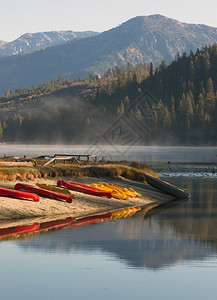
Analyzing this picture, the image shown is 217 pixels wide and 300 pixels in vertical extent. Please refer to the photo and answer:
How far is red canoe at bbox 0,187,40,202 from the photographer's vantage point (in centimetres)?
3388

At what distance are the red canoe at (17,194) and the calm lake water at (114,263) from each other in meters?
5.32

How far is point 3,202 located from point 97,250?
10.4 metres

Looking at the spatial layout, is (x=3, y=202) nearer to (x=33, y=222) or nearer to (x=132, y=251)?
(x=33, y=222)

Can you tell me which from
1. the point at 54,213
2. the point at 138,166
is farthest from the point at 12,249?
the point at 138,166

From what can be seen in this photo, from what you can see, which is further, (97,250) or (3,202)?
(3,202)

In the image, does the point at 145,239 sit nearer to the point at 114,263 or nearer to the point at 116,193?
the point at 114,263

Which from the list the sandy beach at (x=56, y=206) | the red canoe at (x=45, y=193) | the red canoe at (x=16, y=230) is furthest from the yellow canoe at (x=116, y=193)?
the red canoe at (x=16, y=230)

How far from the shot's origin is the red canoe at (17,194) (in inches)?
1334

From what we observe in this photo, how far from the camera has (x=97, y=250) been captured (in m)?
23.7

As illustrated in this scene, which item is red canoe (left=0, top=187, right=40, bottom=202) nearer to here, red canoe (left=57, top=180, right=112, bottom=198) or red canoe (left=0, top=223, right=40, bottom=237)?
red canoe (left=0, top=223, right=40, bottom=237)

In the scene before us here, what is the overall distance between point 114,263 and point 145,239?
6096 millimetres

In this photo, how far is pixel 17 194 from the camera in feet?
112

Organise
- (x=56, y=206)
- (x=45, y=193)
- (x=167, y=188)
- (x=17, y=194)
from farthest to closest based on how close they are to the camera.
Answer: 1. (x=167, y=188)
2. (x=45, y=193)
3. (x=56, y=206)
4. (x=17, y=194)

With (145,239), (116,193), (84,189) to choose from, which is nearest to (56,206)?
(84,189)
